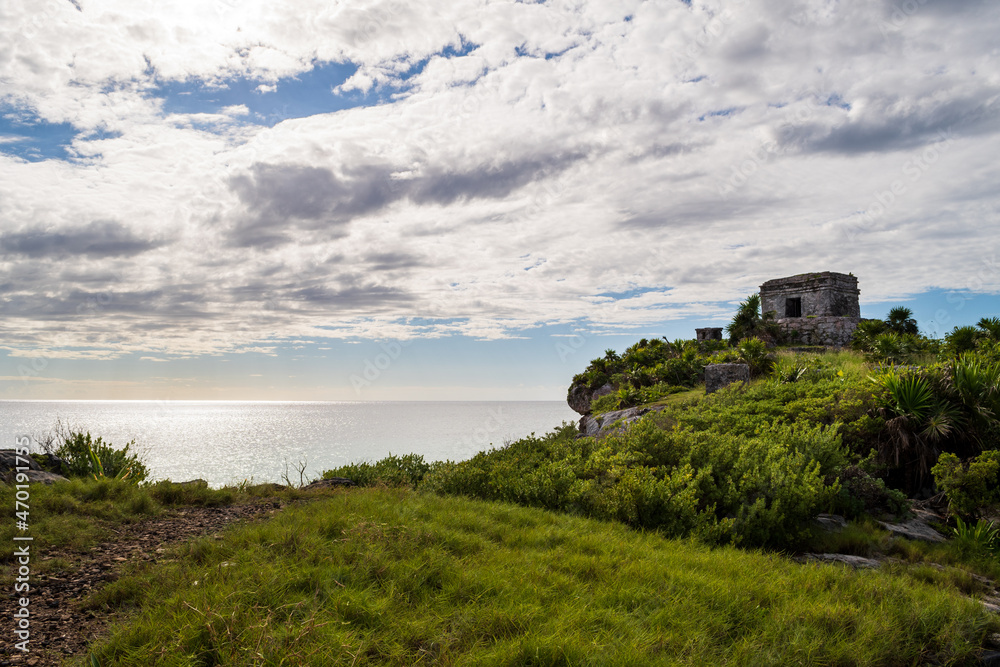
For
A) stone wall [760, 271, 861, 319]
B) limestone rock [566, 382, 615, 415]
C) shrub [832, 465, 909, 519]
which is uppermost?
stone wall [760, 271, 861, 319]

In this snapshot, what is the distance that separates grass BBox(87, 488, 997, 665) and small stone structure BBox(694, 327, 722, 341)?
28697 millimetres

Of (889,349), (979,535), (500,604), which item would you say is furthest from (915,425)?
(889,349)

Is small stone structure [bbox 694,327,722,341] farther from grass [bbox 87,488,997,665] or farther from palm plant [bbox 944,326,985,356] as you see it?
grass [bbox 87,488,997,665]

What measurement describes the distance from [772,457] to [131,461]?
1292 cm

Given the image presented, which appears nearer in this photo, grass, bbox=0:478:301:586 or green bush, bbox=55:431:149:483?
grass, bbox=0:478:301:586

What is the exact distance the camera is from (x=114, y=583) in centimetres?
483

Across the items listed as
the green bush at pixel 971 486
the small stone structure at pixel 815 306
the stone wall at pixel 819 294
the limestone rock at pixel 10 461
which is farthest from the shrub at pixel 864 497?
the stone wall at pixel 819 294

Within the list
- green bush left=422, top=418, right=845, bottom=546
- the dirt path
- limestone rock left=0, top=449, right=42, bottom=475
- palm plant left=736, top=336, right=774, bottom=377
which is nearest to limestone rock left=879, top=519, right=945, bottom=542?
green bush left=422, top=418, right=845, bottom=546

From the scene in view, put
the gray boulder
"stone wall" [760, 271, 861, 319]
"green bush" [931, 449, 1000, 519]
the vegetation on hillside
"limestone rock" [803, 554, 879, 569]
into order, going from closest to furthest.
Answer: the vegetation on hillside, "limestone rock" [803, 554, 879, 569], "green bush" [931, 449, 1000, 519], the gray boulder, "stone wall" [760, 271, 861, 319]

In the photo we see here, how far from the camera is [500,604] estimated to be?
430 centimetres

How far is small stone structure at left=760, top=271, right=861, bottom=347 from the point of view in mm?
31422

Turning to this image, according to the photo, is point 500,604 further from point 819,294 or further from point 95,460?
point 819,294

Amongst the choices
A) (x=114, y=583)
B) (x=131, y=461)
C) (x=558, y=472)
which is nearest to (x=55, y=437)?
(x=131, y=461)

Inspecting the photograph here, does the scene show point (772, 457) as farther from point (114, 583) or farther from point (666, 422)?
point (114, 583)
